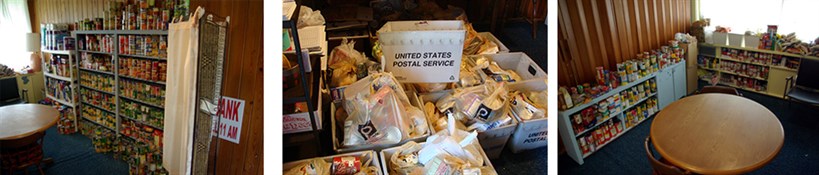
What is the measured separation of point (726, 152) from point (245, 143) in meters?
1.63

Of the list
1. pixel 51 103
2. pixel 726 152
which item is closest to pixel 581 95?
pixel 726 152

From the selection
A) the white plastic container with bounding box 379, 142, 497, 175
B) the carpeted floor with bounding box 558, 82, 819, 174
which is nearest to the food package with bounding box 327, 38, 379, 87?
the white plastic container with bounding box 379, 142, 497, 175

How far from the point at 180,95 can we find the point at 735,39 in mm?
2150

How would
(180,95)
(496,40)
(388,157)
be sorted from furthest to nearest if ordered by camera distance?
(496,40), (388,157), (180,95)

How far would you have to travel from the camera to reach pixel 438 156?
1.63 meters

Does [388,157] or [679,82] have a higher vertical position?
[679,82]

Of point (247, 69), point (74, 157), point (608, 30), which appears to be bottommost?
point (74, 157)

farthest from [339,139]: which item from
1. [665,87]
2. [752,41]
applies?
[752,41]

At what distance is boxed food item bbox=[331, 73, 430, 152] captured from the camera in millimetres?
1772

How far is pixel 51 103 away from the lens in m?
1.12

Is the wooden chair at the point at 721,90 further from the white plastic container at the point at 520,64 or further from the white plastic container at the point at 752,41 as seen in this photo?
the white plastic container at the point at 520,64

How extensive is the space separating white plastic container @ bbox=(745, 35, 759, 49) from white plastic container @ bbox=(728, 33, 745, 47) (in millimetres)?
36

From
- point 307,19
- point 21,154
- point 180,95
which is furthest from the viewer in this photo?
point 307,19

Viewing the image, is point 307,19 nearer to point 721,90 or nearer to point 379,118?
point 379,118
